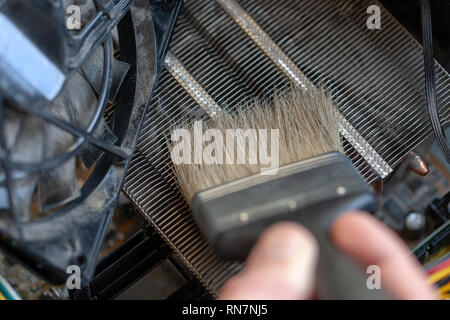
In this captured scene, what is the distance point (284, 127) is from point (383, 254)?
0.29 metres

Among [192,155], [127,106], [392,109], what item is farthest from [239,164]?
[392,109]

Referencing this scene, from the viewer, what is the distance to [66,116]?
0.72 meters

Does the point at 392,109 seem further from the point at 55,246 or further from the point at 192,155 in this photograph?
the point at 55,246

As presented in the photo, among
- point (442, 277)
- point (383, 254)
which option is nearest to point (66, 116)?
point (383, 254)

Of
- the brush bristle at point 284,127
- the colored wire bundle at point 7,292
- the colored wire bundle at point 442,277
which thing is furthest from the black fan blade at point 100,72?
the colored wire bundle at point 442,277

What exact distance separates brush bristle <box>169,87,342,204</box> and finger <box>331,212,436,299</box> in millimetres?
155

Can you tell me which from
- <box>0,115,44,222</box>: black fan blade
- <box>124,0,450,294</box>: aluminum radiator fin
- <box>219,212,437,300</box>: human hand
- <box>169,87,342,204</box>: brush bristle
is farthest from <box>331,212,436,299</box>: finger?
<box>0,115,44,222</box>: black fan blade

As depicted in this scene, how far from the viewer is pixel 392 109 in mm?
919

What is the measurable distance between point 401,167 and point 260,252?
46 centimetres

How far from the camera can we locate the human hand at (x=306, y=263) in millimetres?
561

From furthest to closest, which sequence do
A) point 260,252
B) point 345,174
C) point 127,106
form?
point 127,106 < point 345,174 < point 260,252

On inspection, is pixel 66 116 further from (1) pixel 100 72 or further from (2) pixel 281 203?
(2) pixel 281 203

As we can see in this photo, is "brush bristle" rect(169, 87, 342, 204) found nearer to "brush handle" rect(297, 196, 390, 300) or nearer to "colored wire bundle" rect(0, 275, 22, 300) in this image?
"brush handle" rect(297, 196, 390, 300)

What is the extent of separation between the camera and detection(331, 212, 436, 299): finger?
1.89ft
